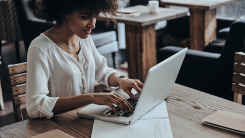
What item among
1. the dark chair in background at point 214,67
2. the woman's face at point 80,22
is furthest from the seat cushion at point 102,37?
the woman's face at point 80,22

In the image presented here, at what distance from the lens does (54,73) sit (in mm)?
1346

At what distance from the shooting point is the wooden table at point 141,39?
286 cm

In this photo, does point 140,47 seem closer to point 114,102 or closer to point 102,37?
point 102,37

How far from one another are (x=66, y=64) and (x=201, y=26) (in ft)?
8.11

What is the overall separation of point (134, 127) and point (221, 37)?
2.67 m

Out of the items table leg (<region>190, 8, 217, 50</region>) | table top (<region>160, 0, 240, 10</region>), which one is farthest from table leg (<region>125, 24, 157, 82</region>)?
table leg (<region>190, 8, 217, 50</region>)

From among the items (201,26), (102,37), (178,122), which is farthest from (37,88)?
(201,26)

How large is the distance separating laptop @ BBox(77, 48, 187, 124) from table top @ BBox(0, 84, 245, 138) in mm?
47

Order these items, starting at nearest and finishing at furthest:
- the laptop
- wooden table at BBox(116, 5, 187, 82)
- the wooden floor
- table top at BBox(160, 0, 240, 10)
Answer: the laptop → the wooden floor → wooden table at BBox(116, 5, 187, 82) → table top at BBox(160, 0, 240, 10)

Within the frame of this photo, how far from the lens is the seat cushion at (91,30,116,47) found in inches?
131

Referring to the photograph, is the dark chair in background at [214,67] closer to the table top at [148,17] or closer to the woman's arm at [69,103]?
the table top at [148,17]

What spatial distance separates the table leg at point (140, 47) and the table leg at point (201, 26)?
30.4 inches

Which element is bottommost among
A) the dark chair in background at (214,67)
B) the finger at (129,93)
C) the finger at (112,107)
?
→ the dark chair in background at (214,67)

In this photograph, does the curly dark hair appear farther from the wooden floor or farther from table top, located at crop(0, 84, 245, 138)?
the wooden floor
